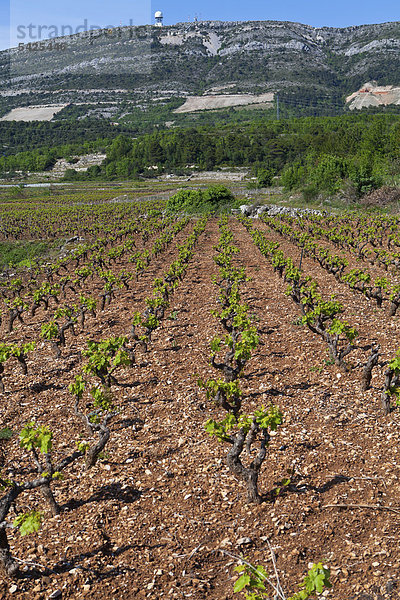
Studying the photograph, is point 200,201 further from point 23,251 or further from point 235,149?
point 235,149

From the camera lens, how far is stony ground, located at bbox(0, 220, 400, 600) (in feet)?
22.0

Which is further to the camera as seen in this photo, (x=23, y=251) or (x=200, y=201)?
(x=200, y=201)

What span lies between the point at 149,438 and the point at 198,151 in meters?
153

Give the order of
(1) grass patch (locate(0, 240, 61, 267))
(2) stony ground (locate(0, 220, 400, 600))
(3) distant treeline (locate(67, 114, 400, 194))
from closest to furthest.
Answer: (2) stony ground (locate(0, 220, 400, 600)), (1) grass patch (locate(0, 240, 61, 267)), (3) distant treeline (locate(67, 114, 400, 194))

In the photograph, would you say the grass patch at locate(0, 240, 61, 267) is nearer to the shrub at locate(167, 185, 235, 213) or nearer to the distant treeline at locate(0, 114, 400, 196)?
the shrub at locate(167, 185, 235, 213)

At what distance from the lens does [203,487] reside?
344 inches

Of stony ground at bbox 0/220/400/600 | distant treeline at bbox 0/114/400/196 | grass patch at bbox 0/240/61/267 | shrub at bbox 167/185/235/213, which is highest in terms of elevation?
distant treeline at bbox 0/114/400/196

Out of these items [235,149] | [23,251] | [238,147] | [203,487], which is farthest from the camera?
[238,147]

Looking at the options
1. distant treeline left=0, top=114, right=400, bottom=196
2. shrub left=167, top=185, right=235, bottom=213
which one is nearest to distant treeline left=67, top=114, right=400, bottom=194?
distant treeline left=0, top=114, right=400, bottom=196

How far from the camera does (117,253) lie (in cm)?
3141

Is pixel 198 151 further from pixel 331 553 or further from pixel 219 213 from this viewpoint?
pixel 331 553

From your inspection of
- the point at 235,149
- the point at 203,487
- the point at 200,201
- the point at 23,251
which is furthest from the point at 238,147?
the point at 203,487

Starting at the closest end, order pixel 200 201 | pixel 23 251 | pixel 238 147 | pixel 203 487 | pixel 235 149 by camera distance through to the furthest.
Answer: pixel 203 487 → pixel 23 251 → pixel 200 201 → pixel 235 149 → pixel 238 147

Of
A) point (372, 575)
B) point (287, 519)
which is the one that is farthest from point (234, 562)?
point (372, 575)
